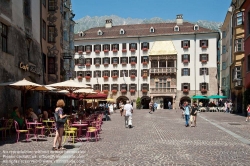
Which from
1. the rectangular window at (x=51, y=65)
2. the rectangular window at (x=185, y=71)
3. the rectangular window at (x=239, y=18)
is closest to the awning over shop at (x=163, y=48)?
the rectangular window at (x=185, y=71)

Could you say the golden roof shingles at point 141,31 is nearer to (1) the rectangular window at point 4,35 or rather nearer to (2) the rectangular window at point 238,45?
(2) the rectangular window at point 238,45

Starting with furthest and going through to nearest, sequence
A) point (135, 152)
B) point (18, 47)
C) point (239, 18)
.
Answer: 1. point (239, 18)
2. point (18, 47)
3. point (135, 152)

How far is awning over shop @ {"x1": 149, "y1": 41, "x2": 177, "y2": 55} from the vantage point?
6625cm

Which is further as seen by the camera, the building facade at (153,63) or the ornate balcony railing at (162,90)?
the ornate balcony railing at (162,90)

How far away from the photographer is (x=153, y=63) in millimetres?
67188

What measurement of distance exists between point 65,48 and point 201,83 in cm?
3699

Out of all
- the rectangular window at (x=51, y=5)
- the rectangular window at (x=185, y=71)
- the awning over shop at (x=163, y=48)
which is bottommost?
the rectangular window at (x=185, y=71)

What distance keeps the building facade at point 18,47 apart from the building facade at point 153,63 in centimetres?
4127

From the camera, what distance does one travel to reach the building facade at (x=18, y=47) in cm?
1886

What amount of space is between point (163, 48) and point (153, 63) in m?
3.66

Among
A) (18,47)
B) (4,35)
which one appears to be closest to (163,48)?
(18,47)

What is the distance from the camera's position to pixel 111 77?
225 ft

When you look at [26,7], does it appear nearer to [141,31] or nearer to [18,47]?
[18,47]

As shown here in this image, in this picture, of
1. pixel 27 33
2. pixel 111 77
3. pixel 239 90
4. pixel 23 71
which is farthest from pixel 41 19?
pixel 111 77
